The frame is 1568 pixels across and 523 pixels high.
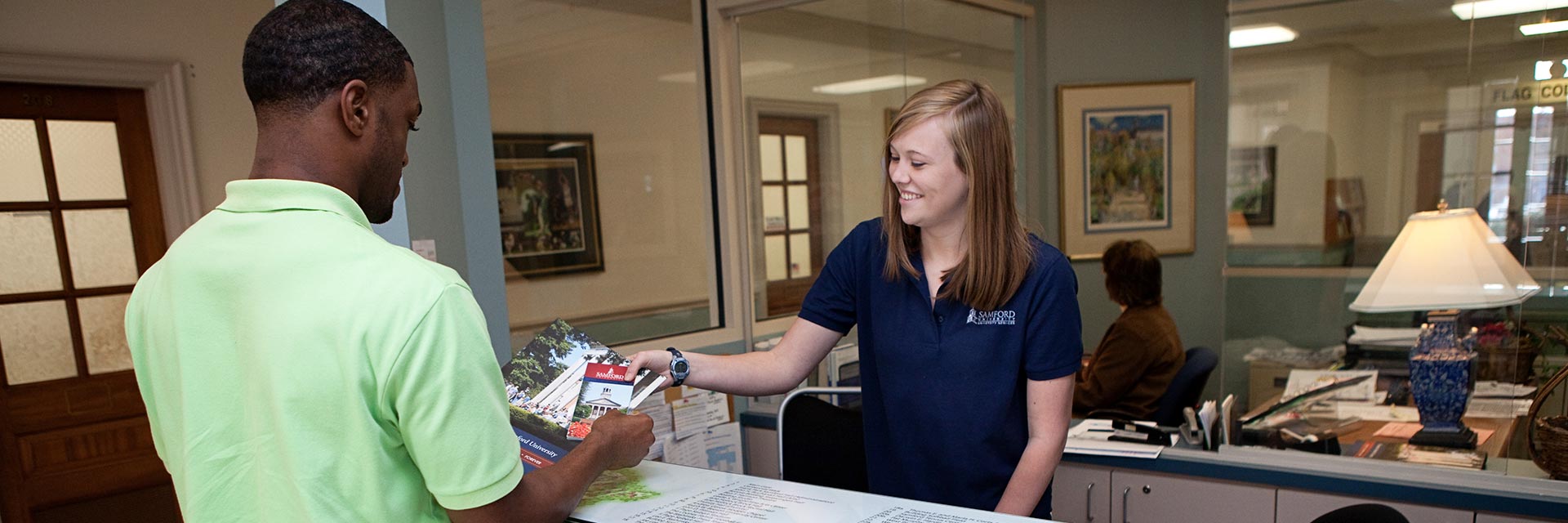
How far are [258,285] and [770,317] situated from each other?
270 centimetres

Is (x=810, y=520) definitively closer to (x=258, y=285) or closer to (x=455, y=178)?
(x=258, y=285)

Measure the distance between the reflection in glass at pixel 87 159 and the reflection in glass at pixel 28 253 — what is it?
5.2 inches

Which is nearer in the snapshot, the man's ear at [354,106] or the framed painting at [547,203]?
the man's ear at [354,106]

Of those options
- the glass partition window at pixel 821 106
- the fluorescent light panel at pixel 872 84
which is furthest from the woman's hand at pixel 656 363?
the fluorescent light panel at pixel 872 84

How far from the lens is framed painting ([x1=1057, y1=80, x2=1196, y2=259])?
4.66 m

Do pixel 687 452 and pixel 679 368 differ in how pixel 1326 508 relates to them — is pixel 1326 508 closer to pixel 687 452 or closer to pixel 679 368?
pixel 679 368

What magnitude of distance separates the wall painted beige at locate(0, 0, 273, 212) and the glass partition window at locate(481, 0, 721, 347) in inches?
58.7

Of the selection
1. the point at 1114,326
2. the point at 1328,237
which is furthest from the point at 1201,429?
the point at 1328,237

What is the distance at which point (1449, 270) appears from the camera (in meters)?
2.59

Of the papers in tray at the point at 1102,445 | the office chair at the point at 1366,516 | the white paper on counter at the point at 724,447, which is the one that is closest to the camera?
the office chair at the point at 1366,516

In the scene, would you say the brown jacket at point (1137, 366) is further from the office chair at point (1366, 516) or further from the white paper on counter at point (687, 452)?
the office chair at point (1366, 516)

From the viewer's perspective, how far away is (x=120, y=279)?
350cm

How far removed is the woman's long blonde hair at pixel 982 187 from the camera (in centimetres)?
145

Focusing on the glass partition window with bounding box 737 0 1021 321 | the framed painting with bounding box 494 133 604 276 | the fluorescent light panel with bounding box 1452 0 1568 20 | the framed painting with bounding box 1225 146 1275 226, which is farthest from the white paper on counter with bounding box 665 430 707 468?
the framed painting with bounding box 1225 146 1275 226
